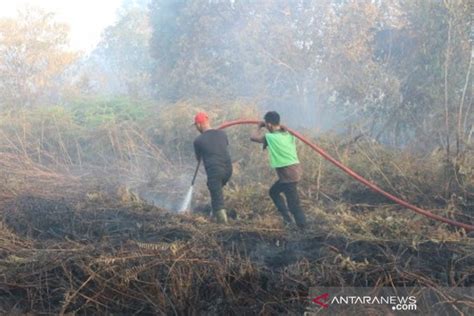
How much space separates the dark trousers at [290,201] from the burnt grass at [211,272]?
667 mm

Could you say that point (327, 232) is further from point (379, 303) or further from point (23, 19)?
point (23, 19)

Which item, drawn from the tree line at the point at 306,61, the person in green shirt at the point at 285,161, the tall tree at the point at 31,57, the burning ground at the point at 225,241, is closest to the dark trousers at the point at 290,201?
the person in green shirt at the point at 285,161

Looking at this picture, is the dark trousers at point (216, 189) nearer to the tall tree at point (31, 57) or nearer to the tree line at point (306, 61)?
the tree line at point (306, 61)

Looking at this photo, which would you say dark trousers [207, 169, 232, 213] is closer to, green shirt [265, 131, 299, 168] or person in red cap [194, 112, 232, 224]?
person in red cap [194, 112, 232, 224]

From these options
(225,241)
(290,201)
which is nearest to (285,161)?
(290,201)

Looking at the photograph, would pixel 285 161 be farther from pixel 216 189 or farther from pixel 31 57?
pixel 31 57

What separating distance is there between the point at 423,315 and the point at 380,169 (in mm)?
3983

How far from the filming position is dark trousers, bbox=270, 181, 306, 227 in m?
6.13

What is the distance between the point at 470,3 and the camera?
9.53 metres

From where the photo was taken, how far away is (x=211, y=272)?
4.40 metres

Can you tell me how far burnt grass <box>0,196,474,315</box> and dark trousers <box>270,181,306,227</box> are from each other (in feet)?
2.19

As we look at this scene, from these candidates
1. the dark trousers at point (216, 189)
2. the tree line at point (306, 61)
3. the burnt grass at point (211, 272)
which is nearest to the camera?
the burnt grass at point (211, 272)

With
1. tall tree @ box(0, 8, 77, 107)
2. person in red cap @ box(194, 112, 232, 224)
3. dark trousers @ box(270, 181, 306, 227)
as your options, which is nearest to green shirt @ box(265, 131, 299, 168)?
dark trousers @ box(270, 181, 306, 227)

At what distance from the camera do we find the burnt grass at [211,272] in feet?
13.8
